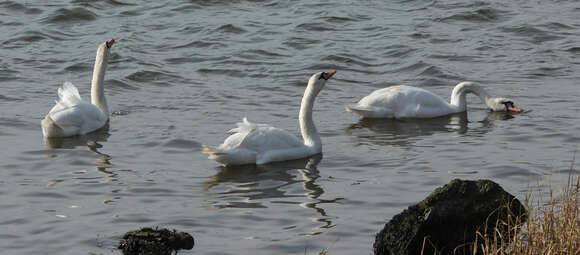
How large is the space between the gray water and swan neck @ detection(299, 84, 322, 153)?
21 centimetres

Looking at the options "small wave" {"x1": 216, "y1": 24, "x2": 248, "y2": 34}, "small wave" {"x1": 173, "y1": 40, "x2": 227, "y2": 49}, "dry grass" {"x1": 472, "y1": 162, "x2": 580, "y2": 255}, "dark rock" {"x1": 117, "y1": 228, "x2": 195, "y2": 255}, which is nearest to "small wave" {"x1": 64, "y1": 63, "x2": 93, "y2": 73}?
"small wave" {"x1": 173, "y1": 40, "x2": 227, "y2": 49}

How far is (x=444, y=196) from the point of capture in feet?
22.4

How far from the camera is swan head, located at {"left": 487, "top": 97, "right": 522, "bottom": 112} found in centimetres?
1364

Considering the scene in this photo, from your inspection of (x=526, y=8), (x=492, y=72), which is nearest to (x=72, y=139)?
(x=492, y=72)

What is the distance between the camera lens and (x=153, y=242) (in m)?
7.22

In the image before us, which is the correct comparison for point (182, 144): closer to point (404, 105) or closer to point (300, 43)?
point (404, 105)

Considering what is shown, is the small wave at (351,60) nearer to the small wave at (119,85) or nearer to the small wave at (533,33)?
the small wave at (533,33)

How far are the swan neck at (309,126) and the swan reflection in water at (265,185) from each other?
5.4 inches

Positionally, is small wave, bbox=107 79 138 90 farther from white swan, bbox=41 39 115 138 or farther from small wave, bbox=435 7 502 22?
small wave, bbox=435 7 502 22

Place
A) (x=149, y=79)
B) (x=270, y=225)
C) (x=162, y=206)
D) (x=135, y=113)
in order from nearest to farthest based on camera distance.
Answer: (x=270, y=225) < (x=162, y=206) < (x=135, y=113) < (x=149, y=79)

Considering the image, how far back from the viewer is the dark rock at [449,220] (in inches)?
265

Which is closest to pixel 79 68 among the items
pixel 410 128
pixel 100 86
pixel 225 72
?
pixel 225 72

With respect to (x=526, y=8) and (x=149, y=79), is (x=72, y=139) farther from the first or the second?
(x=526, y=8)

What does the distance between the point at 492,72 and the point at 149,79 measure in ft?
18.8
